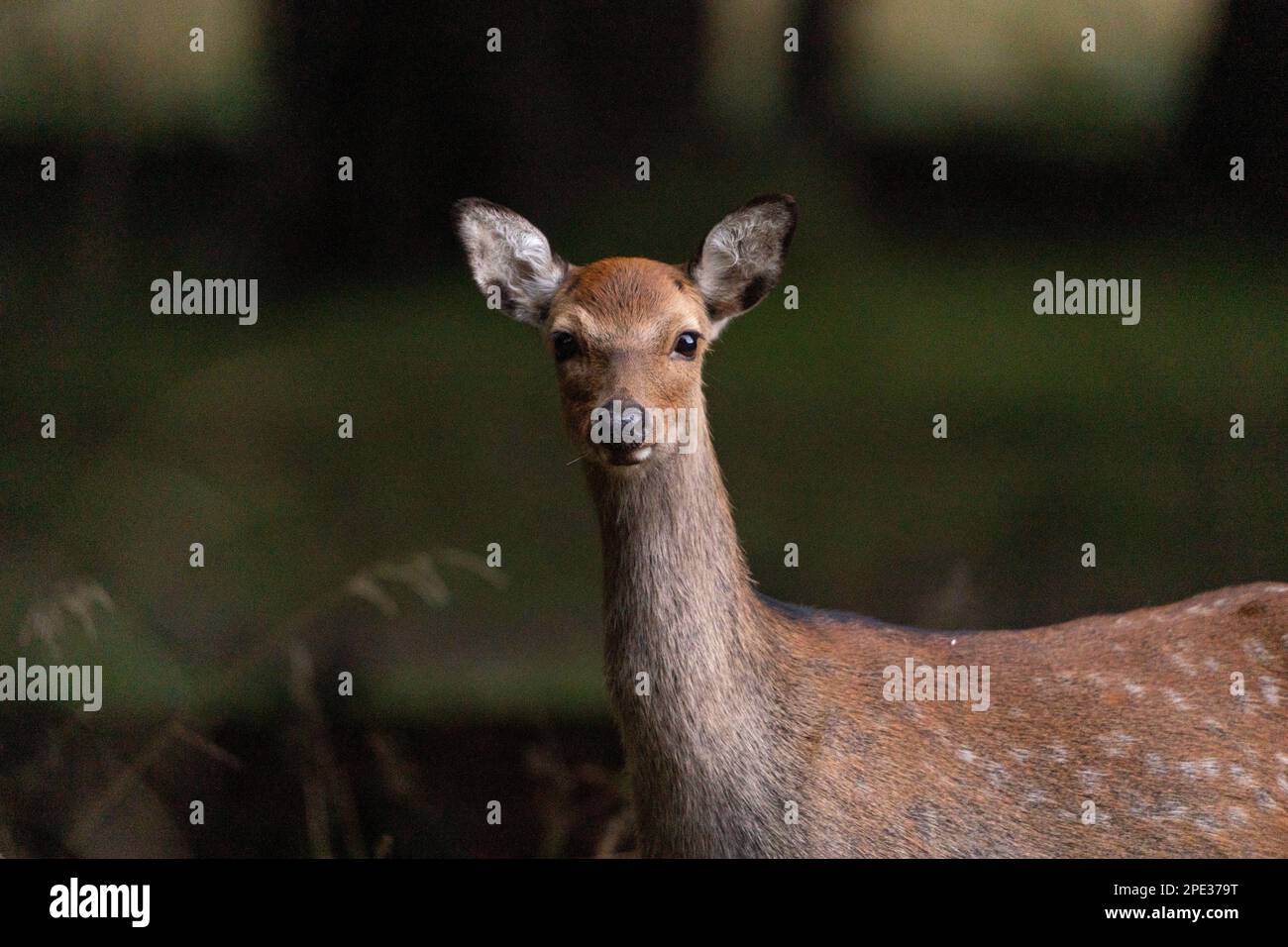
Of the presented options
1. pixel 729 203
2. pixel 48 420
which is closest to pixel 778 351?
pixel 729 203

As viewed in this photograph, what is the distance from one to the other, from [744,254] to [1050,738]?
1.84 metres

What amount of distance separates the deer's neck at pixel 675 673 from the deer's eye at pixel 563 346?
1.18 feet

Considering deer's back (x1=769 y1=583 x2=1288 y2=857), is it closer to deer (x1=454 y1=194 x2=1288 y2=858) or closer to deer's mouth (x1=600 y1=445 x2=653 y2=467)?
deer (x1=454 y1=194 x2=1288 y2=858)

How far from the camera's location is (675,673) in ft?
16.1

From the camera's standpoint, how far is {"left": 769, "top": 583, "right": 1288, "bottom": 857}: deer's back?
16.6 feet

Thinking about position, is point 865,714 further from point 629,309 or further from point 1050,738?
point 629,309

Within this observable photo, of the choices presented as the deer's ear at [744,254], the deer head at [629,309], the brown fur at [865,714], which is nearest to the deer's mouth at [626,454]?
the deer head at [629,309]

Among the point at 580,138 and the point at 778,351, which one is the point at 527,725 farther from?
the point at 580,138

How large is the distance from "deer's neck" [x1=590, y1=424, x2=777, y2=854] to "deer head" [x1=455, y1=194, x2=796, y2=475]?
152mm

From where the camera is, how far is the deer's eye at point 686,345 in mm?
4965

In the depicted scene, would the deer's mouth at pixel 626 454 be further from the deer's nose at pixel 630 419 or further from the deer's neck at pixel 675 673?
the deer's neck at pixel 675 673

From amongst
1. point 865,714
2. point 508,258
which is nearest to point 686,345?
point 508,258

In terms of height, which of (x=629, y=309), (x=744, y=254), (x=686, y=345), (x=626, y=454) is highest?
(x=744, y=254)

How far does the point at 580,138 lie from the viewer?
6918mm
